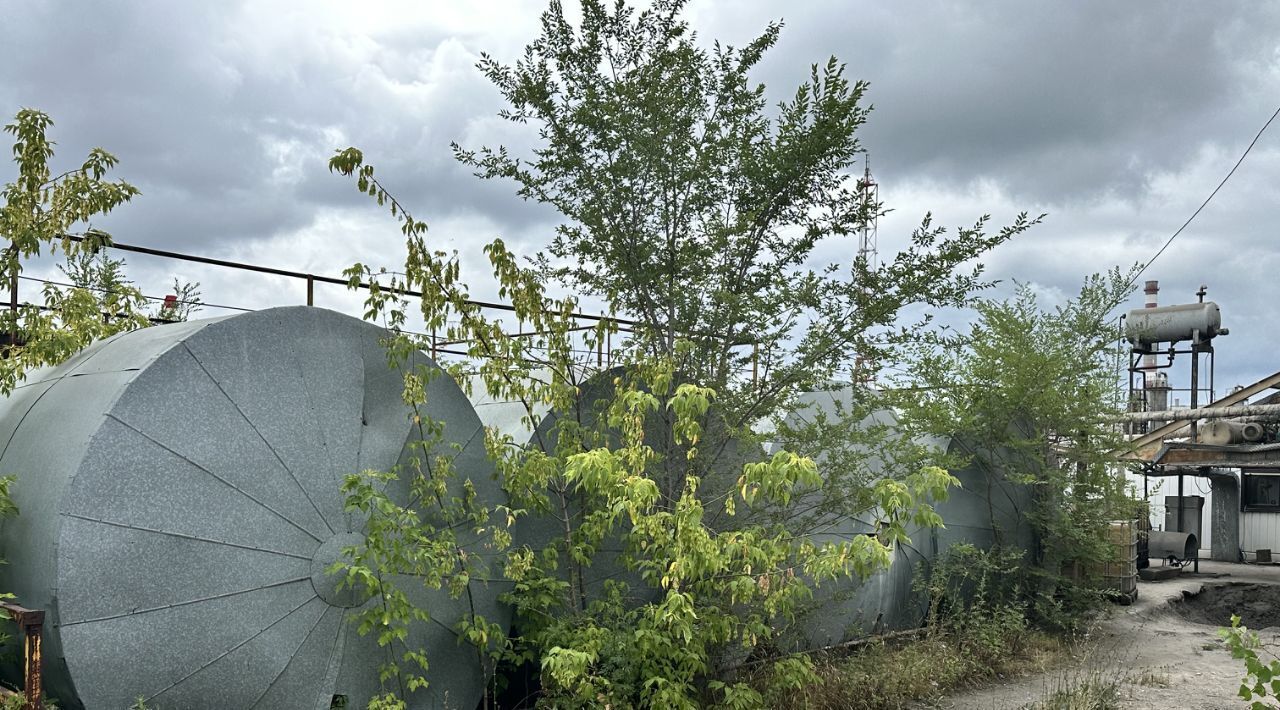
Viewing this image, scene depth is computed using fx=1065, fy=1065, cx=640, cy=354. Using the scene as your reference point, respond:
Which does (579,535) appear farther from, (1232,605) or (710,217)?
(1232,605)

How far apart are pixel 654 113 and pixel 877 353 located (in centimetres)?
275

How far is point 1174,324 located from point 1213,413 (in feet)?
19.0

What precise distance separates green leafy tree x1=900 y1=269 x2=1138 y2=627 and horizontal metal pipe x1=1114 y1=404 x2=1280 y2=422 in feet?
25.6

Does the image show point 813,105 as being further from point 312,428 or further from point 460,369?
point 312,428

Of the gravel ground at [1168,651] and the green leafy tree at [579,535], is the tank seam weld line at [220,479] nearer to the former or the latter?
the green leafy tree at [579,535]

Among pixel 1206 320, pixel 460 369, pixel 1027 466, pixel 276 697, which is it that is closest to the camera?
pixel 276 697

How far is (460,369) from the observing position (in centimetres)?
817

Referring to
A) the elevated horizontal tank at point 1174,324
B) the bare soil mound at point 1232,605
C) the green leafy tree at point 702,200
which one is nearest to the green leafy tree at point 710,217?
the green leafy tree at point 702,200

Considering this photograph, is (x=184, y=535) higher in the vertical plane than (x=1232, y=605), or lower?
higher

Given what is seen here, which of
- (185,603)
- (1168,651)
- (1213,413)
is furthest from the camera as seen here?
(1213,413)

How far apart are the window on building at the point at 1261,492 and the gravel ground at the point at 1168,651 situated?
24.9 ft

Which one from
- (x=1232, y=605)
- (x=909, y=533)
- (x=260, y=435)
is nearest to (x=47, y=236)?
(x=260, y=435)

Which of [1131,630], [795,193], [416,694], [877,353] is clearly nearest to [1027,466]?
[1131,630]

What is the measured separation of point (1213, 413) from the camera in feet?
74.1
